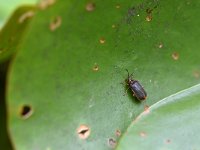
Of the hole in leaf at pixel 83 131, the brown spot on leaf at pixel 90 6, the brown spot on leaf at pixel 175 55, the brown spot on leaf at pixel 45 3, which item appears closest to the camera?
the brown spot on leaf at pixel 45 3

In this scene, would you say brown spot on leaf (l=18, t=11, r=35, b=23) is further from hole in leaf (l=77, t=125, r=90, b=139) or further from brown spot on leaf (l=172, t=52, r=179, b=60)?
brown spot on leaf (l=172, t=52, r=179, b=60)

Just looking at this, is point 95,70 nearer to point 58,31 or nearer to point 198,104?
point 58,31

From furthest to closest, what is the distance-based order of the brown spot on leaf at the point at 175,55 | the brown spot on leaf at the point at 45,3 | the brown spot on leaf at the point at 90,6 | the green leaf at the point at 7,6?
the green leaf at the point at 7,6 < the brown spot on leaf at the point at 175,55 < the brown spot on leaf at the point at 90,6 < the brown spot on leaf at the point at 45,3

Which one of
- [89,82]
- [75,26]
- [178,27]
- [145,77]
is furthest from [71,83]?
[178,27]

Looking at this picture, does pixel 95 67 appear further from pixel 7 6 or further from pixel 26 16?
pixel 7 6

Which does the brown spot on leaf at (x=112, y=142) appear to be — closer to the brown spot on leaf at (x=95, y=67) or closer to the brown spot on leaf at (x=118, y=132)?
the brown spot on leaf at (x=118, y=132)


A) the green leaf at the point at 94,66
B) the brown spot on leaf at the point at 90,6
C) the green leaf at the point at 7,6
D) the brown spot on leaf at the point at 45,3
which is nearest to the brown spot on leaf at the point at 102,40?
the green leaf at the point at 94,66

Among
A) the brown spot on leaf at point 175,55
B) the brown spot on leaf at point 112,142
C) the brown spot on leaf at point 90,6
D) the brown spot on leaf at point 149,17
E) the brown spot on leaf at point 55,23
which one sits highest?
the brown spot on leaf at point 55,23
